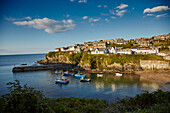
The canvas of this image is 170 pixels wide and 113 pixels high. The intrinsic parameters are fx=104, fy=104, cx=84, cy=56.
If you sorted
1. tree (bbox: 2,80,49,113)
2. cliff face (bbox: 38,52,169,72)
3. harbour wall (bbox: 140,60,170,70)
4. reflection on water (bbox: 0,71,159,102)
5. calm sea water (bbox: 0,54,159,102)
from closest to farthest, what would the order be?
tree (bbox: 2,80,49,113)
reflection on water (bbox: 0,71,159,102)
calm sea water (bbox: 0,54,159,102)
harbour wall (bbox: 140,60,170,70)
cliff face (bbox: 38,52,169,72)

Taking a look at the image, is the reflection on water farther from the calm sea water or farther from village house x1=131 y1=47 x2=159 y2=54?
village house x1=131 y1=47 x2=159 y2=54

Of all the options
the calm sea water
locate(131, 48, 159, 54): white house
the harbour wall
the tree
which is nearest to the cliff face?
the harbour wall

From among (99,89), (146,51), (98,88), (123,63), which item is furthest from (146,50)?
(99,89)

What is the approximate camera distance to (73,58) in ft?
289

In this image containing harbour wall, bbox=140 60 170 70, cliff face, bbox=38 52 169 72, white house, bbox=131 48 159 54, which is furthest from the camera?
white house, bbox=131 48 159 54

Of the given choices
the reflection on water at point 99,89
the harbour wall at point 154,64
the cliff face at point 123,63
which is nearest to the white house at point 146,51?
the cliff face at point 123,63

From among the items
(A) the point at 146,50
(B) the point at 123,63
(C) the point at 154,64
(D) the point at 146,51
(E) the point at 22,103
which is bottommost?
(C) the point at 154,64

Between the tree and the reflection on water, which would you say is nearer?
the tree

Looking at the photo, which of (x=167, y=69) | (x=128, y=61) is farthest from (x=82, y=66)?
(x=167, y=69)

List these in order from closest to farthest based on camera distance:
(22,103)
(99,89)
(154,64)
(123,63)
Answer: (22,103)
(99,89)
(154,64)
(123,63)

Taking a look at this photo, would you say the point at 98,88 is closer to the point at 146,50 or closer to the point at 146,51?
the point at 146,51

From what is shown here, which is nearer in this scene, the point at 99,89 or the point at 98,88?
the point at 99,89

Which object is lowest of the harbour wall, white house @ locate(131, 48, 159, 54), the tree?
the harbour wall

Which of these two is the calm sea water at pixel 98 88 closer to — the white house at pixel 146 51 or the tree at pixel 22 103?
the tree at pixel 22 103
